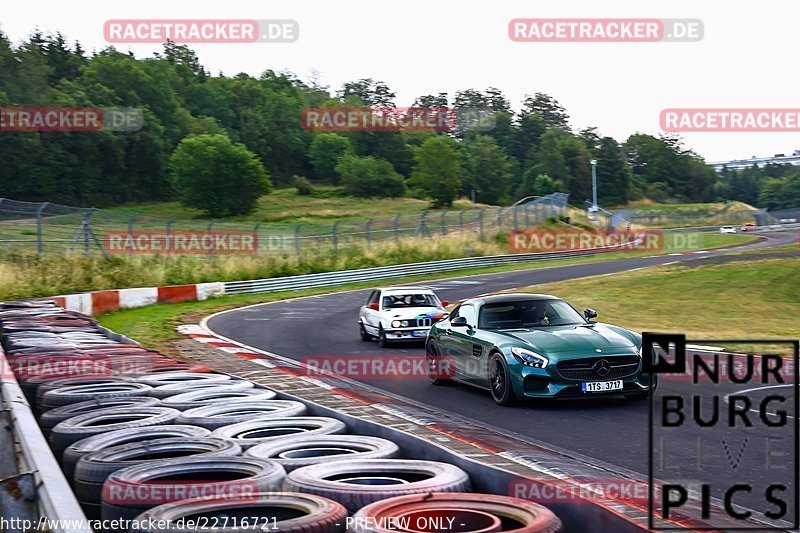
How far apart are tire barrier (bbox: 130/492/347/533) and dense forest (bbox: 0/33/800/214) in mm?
99284

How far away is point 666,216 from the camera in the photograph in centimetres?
10681

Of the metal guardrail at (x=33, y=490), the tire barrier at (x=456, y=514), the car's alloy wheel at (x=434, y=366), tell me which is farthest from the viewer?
the car's alloy wheel at (x=434, y=366)

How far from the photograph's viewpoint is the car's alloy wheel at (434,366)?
1286 cm

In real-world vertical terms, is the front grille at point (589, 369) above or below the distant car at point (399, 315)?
above

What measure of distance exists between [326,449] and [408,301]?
13.2 meters

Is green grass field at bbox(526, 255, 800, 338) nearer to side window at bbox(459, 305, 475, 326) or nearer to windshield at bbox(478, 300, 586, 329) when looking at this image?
windshield at bbox(478, 300, 586, 329)

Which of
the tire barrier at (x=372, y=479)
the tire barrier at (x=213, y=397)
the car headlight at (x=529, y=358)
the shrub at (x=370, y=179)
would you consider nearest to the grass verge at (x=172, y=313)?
the car headlight at (x=529, y=358)

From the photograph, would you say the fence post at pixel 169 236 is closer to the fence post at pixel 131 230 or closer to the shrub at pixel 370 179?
→ the fence post at pixel 131 230

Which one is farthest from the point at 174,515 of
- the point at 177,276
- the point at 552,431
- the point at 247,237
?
the point at 247,237

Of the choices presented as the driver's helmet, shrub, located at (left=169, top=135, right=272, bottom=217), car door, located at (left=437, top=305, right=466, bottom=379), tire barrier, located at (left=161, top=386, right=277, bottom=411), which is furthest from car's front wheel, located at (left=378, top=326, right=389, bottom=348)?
shrub, located at (left=169, top=135, right=272, bottom=217)

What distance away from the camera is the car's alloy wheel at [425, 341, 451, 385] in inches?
506

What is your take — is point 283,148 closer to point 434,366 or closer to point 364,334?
point 364,334

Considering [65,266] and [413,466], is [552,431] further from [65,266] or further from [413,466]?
[65,266]

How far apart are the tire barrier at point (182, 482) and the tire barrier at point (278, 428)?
1.10 m
